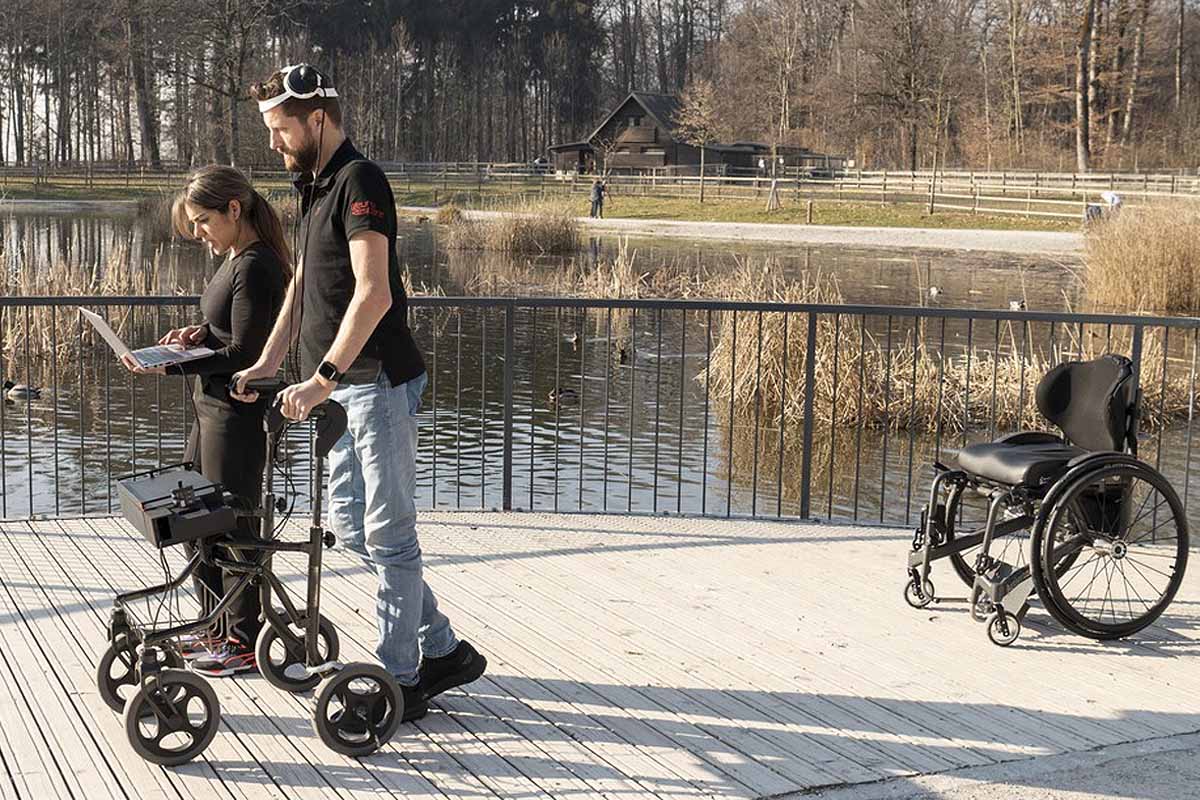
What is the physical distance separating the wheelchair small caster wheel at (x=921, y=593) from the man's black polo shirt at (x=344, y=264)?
223 cm

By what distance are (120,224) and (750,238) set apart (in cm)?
1712

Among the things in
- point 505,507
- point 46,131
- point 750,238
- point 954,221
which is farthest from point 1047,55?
point 505,507

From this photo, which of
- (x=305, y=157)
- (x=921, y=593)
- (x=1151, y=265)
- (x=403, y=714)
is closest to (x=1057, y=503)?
(x=921, y=593)

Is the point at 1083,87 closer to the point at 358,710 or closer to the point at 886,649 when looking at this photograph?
the point at 886,649

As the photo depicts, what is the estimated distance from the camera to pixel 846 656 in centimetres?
474

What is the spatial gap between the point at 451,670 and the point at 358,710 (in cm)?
42

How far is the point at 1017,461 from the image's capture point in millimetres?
4852

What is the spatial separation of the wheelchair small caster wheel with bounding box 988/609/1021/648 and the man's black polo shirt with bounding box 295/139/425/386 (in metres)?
2.20

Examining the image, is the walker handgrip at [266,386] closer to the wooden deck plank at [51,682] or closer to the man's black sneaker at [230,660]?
the man's black sneaker at [230,660]

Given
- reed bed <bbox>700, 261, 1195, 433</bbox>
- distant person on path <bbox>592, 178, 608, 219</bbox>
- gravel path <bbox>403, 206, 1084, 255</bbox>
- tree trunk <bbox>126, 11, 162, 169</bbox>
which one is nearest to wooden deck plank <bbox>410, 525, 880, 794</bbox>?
reed bed <bbox>700, 261, 1195, 433</bbox>

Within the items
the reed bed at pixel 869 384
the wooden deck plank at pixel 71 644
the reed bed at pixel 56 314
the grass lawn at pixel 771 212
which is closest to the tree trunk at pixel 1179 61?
the grass lawn at pixel 771 212

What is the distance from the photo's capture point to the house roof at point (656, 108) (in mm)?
71812

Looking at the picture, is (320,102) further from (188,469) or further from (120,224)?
(120,224)

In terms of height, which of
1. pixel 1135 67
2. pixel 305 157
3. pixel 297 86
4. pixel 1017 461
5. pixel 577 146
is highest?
pixel 1135 67
